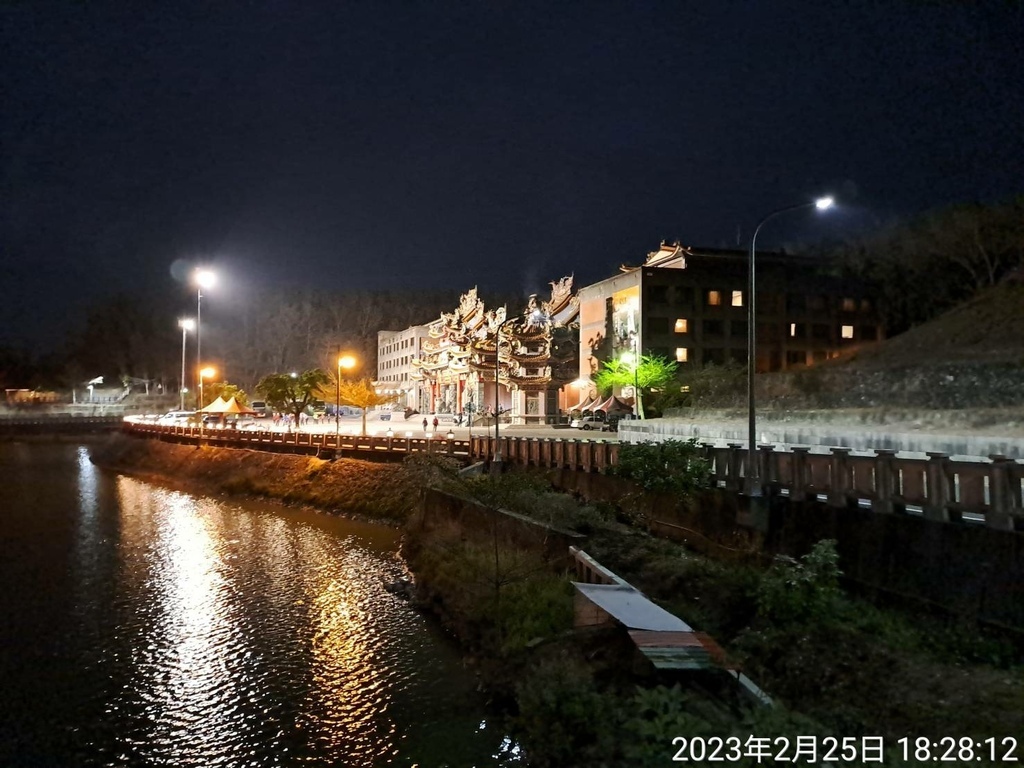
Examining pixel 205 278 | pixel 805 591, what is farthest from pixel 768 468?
pixel 205 278

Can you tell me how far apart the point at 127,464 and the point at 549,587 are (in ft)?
159

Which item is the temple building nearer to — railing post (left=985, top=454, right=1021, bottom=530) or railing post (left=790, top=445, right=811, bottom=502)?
railing post (left=790, top=445, right=811, bottom=502)

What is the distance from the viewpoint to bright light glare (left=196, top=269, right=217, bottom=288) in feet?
140

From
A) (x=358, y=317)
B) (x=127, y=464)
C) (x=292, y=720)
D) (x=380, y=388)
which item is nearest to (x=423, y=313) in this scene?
(x=358, y=317)

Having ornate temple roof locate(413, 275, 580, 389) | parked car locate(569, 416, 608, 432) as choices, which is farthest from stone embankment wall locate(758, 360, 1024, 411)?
ornate temple roof locate(413, 275, 580, 389)

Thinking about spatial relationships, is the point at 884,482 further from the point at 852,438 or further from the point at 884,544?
the point at 852,438

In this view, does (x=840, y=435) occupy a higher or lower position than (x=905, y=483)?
higher

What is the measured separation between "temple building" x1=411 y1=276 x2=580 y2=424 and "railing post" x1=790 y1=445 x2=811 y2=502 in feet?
127

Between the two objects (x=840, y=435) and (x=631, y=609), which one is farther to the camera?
(x=840, y=435)

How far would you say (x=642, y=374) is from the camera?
161 feet

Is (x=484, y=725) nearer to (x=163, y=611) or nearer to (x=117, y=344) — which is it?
(x=163, y=611)

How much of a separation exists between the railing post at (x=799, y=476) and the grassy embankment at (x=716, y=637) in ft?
5.53

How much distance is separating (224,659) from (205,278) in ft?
108

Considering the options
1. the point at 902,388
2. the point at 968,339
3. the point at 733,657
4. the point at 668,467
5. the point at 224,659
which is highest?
the point at 968,339
